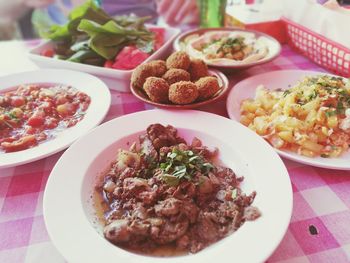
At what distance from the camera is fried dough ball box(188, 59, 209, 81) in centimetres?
203

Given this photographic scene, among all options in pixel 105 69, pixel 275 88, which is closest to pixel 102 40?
pixel 105 69

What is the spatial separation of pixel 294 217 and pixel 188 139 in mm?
702

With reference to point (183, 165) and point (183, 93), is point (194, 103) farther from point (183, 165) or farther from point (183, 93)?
point (183, 165)

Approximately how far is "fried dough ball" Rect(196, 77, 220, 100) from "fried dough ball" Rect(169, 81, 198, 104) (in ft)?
0.17

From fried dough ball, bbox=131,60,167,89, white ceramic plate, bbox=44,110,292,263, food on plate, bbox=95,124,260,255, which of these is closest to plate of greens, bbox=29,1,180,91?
fried dough ball, bbox=131,60,167,89

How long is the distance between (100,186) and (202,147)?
0.58 m

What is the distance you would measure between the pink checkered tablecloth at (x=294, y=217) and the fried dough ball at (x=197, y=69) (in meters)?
0.82

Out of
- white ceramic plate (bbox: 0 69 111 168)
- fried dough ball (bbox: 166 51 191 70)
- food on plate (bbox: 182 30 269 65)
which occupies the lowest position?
white ceramic plate (bbox: 0 69 111 168)

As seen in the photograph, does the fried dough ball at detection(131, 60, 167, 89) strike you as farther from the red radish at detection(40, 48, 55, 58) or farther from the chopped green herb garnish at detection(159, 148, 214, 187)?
the red radish at detection(40, 48, 55, 58)

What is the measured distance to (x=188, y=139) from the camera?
5.74 feet

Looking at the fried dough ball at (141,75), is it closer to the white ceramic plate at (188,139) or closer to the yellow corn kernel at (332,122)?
the white ceramic plate at (188,139)

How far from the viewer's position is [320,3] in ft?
8.04

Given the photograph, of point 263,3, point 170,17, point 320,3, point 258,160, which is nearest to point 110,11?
point 170,17

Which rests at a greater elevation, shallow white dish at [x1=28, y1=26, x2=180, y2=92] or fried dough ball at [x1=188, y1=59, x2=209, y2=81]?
fried dough ball at [x1=188, y1=59, x2=209, y2=81]
